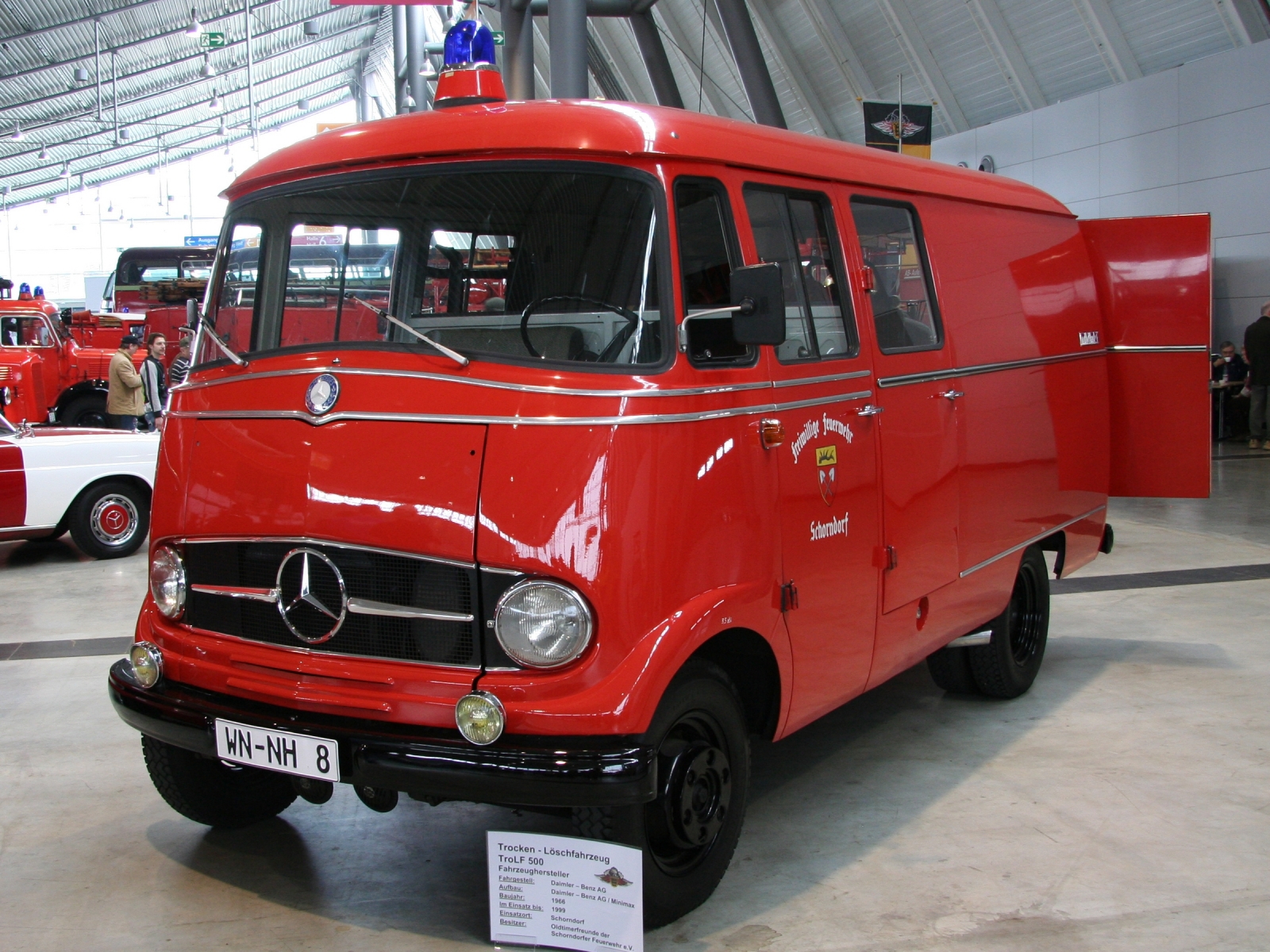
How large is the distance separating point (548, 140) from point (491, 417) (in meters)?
0.83

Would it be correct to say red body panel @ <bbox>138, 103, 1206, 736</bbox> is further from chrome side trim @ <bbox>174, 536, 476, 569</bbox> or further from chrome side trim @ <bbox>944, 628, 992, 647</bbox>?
chrome side trim @ <bbox>944, 628, 992, 647</bbox>

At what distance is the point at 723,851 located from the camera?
12.1 feet

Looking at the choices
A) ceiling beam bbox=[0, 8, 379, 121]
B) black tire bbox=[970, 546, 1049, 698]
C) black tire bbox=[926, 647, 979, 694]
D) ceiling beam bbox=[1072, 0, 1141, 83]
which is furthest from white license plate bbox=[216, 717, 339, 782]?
ceiling beam bbox=[0, 8, 379, 121]

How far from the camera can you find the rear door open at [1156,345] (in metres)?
6.23

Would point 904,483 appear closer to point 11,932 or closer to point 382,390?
point 382,390

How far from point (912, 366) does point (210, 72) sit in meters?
32.2

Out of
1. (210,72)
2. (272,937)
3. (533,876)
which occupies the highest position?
(210,72)

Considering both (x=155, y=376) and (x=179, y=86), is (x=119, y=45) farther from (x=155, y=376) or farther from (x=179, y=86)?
(x=155, y=376)

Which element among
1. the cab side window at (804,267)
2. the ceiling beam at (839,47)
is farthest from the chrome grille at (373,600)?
the ceiling beam at (839,47)

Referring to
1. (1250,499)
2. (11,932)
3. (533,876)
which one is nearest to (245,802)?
(11,932)

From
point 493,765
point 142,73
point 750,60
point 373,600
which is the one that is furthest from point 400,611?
point 142,73

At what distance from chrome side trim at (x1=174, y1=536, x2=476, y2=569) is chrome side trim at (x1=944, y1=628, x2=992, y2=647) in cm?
301

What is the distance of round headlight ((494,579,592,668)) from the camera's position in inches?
126

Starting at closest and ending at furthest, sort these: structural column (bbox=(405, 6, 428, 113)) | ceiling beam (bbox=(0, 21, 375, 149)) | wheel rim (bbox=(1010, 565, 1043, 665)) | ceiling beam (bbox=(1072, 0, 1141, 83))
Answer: wheel rim (bbox=(1010, 565, 1043, 665))
ceiling beam (bbox=(1072, 0, 1141, 83))
structural column (bbox=(405, 6, 428, 113))
ceiling beam (bbox=(0, 21, 375, 149))
